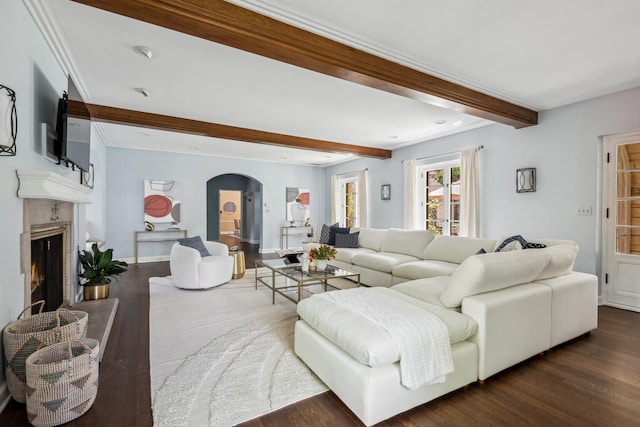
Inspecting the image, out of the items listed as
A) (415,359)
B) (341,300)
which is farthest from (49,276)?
(415,359)

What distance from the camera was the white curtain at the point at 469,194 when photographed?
16.4ft

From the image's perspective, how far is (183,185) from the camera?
24.5ft

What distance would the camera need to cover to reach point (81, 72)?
3100mm

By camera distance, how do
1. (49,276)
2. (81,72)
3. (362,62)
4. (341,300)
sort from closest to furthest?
(341,300)
(362,62)
(49,276)
(81,72)

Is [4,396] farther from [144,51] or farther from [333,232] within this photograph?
[333,232]

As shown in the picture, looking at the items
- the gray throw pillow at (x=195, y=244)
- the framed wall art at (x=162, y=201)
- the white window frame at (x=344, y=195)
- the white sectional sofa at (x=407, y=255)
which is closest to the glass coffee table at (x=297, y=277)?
the white sectional sofa at (x=407, y=255)

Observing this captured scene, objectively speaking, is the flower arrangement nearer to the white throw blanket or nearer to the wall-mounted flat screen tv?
the white throw blanket

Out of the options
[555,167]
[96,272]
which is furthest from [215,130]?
[555,167]

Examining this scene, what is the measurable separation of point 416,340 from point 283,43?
7.25 feet

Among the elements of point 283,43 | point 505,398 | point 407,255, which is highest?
point 283,43

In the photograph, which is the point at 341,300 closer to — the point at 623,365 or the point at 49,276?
the point at 623,365

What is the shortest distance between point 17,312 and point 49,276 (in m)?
0.98

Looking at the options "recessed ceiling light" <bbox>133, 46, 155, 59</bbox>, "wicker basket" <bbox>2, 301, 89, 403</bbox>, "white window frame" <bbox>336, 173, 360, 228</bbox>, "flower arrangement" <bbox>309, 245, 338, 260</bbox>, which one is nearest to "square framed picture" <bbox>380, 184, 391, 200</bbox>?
"white window frame" <bbox>336, 173, 360, 228</bbox>

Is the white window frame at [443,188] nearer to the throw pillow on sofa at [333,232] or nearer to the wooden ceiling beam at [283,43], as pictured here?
the throw pillow on sofa at [333,232]
